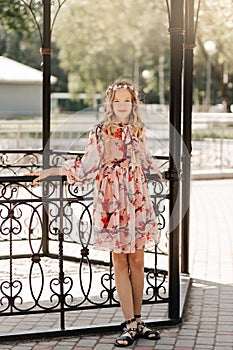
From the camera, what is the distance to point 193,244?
10172 mm

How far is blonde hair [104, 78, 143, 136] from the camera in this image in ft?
18.4

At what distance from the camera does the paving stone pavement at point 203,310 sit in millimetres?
5750

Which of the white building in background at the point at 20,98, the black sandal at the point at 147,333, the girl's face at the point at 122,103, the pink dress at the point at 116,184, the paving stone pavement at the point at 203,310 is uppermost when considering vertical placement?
the girl's face at the point at 122,103

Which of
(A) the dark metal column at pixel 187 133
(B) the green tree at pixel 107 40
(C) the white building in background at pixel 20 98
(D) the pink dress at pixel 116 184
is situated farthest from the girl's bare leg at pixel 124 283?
(B) the green tree at pixel 107 40

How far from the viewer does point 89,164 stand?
5.60m

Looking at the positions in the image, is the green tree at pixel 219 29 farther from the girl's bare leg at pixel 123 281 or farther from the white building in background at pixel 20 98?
the girl's bare leg at pixel 123 281

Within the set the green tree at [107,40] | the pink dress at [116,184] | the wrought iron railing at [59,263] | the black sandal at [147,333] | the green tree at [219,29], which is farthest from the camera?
the green tree at [107,40]

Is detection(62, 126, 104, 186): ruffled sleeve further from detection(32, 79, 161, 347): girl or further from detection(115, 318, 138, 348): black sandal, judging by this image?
detection(115, 318, 138, 348): black sandal

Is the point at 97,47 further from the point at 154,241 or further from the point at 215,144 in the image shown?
the point at 154,241

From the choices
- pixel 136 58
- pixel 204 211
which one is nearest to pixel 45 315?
pixel 204 211

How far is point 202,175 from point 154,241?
1285 centimetres

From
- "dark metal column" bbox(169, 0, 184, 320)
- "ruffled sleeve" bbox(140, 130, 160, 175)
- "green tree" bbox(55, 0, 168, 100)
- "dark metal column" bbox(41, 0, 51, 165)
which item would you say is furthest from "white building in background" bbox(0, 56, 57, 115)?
"ruffled sleeve" bbox(140, 130, 160, 175)

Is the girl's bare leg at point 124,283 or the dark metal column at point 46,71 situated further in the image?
the dark metal column at point 46,71

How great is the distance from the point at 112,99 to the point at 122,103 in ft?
0.25
